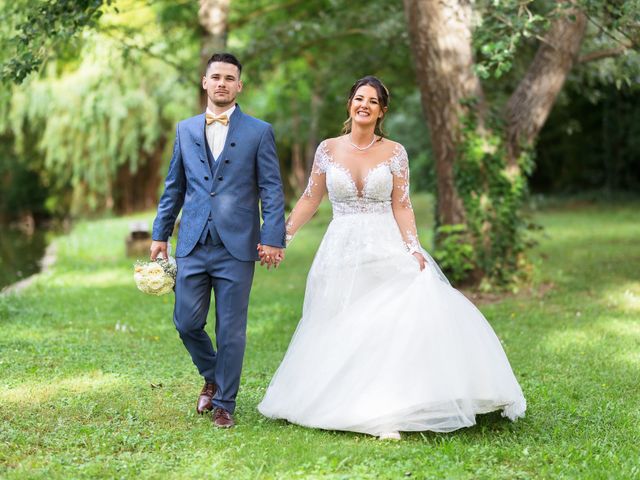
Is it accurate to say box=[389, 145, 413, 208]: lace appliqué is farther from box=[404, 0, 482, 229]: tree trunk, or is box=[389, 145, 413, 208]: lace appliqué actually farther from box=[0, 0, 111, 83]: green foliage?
box=[404, 0, 482, 229]: tree trunk

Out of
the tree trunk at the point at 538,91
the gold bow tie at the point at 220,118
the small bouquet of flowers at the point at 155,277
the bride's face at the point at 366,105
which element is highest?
the tree trunk at the point at 538,91

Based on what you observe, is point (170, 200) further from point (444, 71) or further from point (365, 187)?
point (444, 71)

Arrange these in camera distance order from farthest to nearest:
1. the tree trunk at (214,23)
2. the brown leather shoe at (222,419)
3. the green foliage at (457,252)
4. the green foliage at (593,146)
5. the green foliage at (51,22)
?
the green foliage at (593,146) < the tree trunk at (214,23) < the green foliage at (457,252) < the green foliage at (51,22) < the brown leather shoe at (222,419)

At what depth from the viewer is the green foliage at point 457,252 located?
9.88 m

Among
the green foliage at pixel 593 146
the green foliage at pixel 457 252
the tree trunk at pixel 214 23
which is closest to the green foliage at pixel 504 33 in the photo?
the green foliage at pixel 457 252

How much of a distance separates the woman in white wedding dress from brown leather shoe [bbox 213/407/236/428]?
23 centimetres

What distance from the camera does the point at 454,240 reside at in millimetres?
9922

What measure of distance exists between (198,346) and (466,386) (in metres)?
1.58

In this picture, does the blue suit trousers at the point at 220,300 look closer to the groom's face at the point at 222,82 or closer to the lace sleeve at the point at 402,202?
the groom's face at the point at 222,82

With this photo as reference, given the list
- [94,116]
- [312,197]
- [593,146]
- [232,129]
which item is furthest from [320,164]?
[593,146]

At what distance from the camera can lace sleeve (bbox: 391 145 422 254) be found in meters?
5.25

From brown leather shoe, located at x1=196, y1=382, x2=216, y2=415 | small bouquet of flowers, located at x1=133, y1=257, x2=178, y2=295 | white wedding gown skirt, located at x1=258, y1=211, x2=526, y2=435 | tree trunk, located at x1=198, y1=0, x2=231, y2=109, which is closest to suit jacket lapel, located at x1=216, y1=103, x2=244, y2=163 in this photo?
small bouquet of flowers, located at x1=133, y1=257, x2=178, y2=295

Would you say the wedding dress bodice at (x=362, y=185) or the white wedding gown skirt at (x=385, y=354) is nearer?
the white wedding gown skirt at (x=385, y=354)

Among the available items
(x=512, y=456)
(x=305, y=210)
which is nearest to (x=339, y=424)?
(x=512, y=456)
